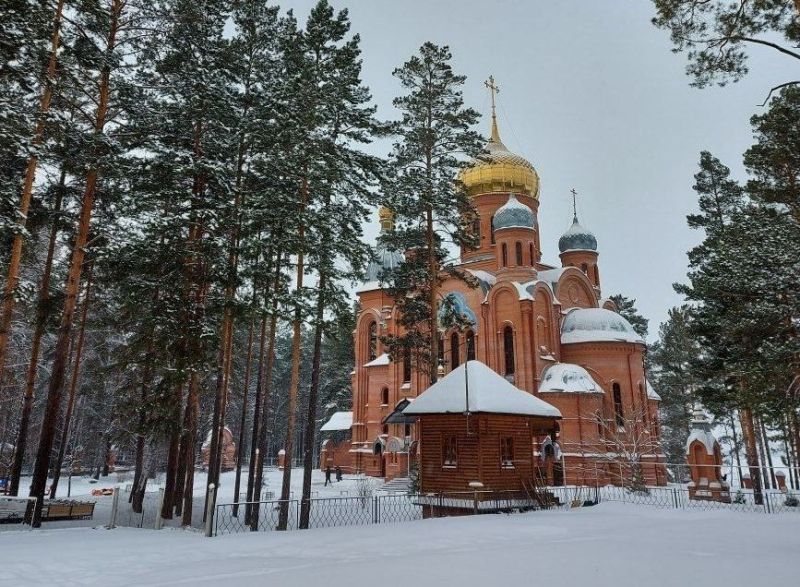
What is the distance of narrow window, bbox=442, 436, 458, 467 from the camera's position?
16188 mm

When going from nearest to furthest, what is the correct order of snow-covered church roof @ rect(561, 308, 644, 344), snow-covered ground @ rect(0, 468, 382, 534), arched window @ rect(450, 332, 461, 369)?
snow-covered ground @ rect(0, 468, 382, 534) < snow-covered church roof @ rect(561, 308, 644, 344) < arched window @ rect(450, 332, 461, 369)

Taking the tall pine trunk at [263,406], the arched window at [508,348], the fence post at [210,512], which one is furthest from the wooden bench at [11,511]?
the arched window at [508,348]

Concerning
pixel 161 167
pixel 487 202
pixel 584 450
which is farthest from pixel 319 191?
pixel 487 202

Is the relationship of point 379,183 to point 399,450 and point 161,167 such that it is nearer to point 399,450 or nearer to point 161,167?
point 161,167

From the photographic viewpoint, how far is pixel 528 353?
1129 inches

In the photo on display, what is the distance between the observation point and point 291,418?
14086mm

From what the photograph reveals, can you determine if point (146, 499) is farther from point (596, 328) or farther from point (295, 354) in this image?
point (596, 328)

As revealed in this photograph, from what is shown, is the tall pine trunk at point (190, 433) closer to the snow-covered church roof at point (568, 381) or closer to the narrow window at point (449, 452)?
the narrow window at point (449, 452)

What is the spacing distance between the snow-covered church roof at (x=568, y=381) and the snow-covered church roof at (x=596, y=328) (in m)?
2.42

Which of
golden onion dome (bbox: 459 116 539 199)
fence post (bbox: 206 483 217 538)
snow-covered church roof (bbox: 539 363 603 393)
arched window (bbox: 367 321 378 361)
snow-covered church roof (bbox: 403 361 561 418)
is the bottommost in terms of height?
fence post (bbox: 206 483 217 538)

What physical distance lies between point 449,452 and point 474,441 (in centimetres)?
100

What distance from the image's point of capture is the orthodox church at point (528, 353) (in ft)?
87.6

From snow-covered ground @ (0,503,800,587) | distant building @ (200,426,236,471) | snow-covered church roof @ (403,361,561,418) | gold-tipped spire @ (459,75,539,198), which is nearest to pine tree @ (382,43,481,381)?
snow-covered church roof @ (403,361,561,418)

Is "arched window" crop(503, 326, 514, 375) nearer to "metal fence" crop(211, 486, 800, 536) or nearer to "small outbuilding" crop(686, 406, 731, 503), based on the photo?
"small outbuilding" crop(686, 406, 731, 503)
